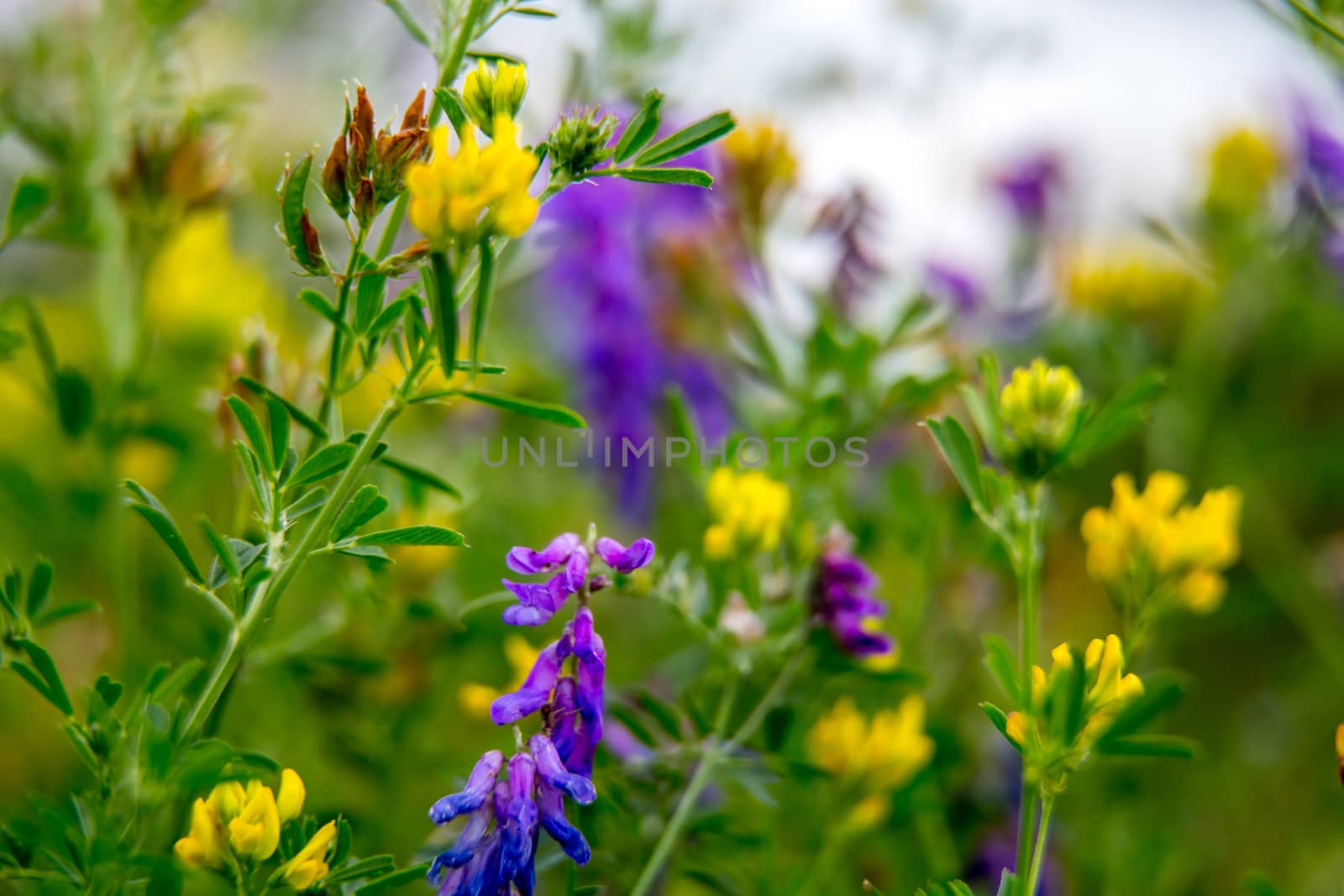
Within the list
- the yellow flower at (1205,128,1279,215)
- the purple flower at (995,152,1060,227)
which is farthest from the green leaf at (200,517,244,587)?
the purple flower at (995,152,1060,227)

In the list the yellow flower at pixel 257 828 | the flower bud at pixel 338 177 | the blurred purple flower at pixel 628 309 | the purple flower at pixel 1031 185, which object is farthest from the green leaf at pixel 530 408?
the purple flower at pixel 1031 185

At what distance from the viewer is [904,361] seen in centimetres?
109

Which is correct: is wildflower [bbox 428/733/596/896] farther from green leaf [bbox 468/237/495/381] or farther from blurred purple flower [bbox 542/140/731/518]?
blurred purple flower [bbox 542/140/731/518]

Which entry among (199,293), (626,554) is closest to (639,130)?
(626,554)

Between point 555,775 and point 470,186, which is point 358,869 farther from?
point 470,186

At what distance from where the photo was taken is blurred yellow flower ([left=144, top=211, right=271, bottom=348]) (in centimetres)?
123

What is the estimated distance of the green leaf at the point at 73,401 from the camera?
837 mm

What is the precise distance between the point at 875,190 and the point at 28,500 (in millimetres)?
987

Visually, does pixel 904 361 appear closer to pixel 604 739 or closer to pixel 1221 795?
pixel 604 739

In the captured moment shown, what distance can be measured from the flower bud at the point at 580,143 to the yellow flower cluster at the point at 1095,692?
364 mm

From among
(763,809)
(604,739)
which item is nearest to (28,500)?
(604,739)

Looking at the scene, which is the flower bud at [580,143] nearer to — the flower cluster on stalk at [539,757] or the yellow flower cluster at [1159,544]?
the flower cluster on stalk at [539,757]

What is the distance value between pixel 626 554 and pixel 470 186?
8.7 inches

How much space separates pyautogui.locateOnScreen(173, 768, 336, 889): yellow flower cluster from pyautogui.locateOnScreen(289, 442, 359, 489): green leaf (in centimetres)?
16
